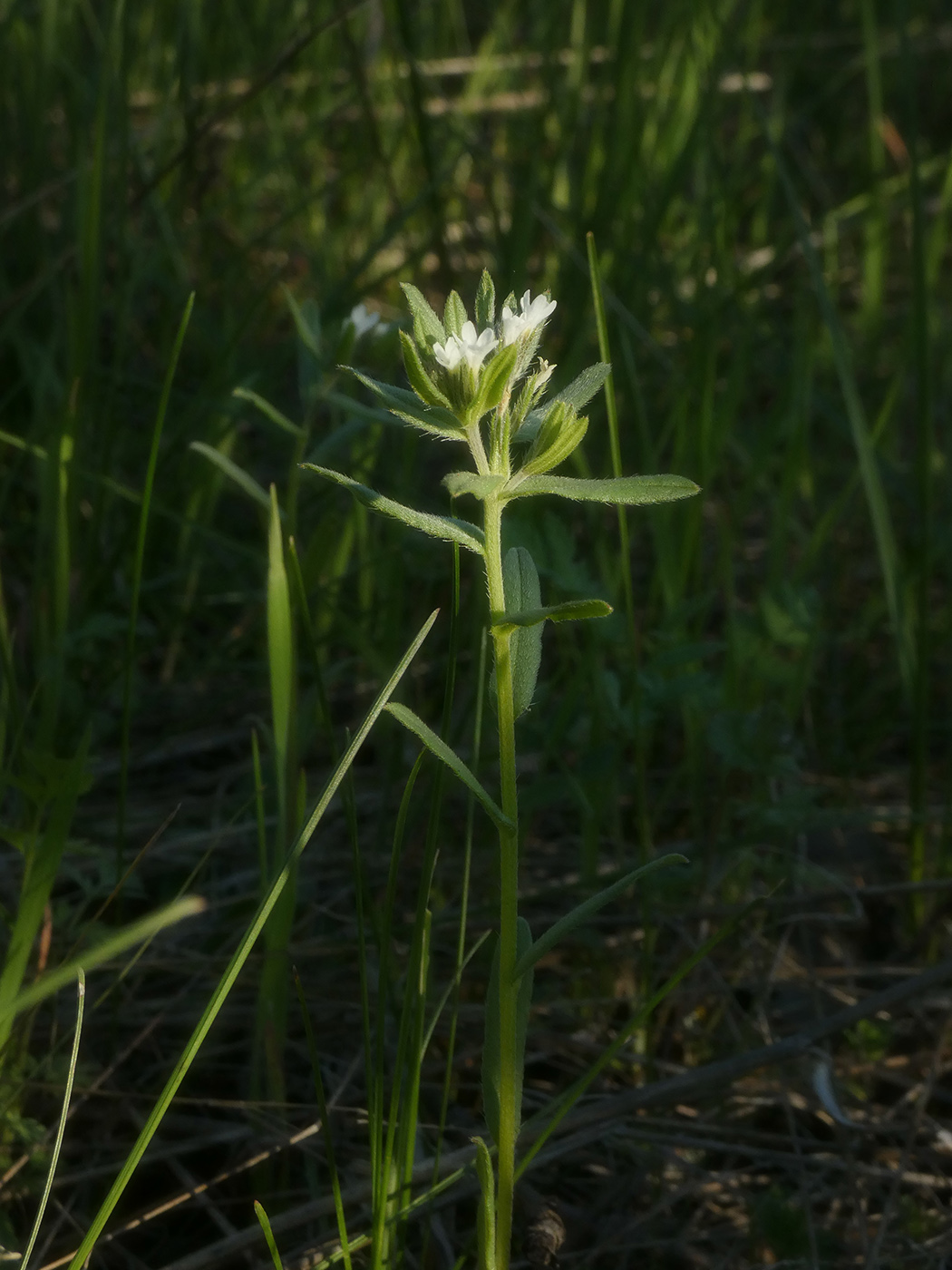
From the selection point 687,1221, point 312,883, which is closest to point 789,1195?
point 687,1221

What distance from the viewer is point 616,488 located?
2.92 feet

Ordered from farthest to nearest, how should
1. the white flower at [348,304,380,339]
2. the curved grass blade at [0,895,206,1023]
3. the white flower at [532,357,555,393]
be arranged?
the white flower at [348,304,380,339], the white flower at [532,357,555,393], the curved grass blade at [0,895,206,1023]

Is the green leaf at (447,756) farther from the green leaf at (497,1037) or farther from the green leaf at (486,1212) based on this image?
the green leaf at (486,1212)

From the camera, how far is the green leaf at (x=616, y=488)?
88 cm

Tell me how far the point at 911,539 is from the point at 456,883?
1048mm

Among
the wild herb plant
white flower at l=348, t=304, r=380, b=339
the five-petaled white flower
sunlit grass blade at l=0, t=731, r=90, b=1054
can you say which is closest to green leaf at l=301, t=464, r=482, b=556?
the wild herb plant

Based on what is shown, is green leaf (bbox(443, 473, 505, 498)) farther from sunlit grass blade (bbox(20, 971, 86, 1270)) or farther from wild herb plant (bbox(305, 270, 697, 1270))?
sunlit grass blade (bbox(20, 971, 86, 1270))

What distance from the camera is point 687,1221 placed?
4.02 feet

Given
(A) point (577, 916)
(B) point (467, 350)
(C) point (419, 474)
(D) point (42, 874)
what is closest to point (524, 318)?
(B) point (467, 350)

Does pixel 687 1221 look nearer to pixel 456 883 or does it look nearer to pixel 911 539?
pixel 456 883

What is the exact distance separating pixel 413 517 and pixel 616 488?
0.48 feet

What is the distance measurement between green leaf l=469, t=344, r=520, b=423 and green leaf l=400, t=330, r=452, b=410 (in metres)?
0.02

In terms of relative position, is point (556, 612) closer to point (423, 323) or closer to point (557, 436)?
point (557, 436)

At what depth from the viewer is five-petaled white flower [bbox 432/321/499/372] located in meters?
0.87
